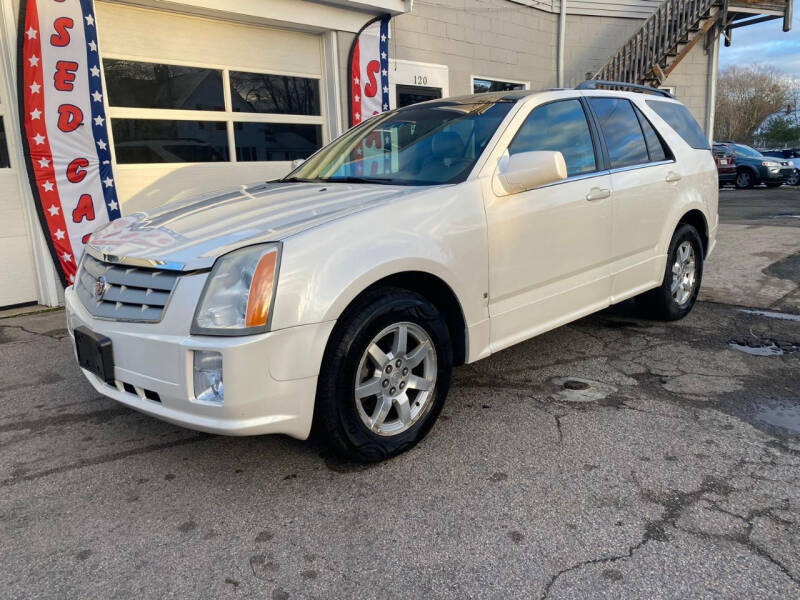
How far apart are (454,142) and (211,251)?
1.67 m

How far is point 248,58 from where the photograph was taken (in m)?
7.69

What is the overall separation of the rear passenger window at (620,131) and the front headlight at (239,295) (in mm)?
2727

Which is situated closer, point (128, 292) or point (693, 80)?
point (128, 292)

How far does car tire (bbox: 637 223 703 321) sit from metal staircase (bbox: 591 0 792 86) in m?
9.24

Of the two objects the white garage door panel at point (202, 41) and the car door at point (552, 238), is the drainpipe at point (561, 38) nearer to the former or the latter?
the white garage door panel at point (202, 41)

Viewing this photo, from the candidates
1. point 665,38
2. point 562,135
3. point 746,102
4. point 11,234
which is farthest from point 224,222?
point 746,102

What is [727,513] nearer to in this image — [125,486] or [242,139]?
[125,486]

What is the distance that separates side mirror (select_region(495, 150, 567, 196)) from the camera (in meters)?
3.30

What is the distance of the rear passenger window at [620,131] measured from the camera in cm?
429

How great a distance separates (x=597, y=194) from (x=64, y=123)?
5.04 m

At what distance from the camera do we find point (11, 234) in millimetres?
6051

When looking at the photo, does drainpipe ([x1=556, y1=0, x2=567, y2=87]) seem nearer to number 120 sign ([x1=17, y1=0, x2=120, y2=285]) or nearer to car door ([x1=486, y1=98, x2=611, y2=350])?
number 120 sign ([x1=17, y1=0, x2=120, y2=285])

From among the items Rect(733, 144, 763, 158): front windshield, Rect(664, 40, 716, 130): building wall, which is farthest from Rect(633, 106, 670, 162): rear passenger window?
Rect(733, 144, 763, 158): front windshield

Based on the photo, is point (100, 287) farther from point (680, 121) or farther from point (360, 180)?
point (680, 121)
